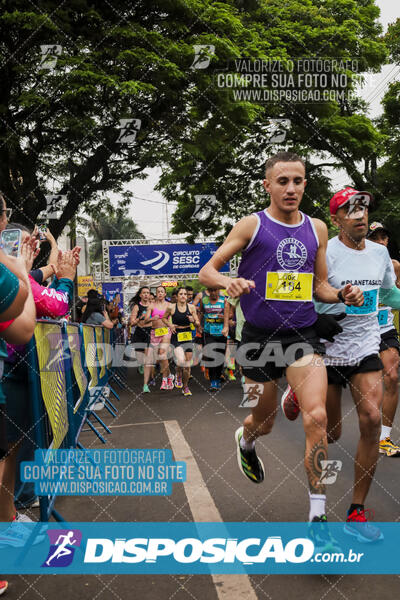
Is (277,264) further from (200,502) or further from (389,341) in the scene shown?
(389,341)

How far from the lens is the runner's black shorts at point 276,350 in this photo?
355cm

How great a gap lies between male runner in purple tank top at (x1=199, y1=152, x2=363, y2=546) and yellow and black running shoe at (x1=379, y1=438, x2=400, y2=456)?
2.01 m

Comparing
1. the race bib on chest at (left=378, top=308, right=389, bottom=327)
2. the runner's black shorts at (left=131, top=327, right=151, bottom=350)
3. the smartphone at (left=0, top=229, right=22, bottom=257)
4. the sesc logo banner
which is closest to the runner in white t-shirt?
the race bib on chest at (left=378, top=308, right=389, bottom=327)

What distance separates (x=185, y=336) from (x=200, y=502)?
731cm

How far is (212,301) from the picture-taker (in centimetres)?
1143

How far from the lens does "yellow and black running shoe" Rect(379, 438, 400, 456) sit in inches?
210

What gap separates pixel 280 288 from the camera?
11.9 feet

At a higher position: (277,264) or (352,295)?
(277,264)

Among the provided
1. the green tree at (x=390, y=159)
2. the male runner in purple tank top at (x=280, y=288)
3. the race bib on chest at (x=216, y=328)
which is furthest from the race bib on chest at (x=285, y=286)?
the green tree at (x=390, y=159)

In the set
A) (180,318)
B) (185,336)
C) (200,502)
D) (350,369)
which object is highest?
(350,369)

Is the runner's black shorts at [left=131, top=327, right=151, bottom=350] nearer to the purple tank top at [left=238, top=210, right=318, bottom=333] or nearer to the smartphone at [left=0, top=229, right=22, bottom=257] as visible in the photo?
the purple tank top at [left=238, top=210, right=318, bottom=333]

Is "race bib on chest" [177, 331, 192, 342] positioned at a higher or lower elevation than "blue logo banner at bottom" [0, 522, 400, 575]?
lower

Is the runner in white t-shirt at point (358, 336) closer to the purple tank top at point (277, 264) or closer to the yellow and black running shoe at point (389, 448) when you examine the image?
the purple tank top at point (277, 264)

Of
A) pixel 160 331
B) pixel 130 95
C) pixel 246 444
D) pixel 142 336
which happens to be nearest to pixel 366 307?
pixel 246 444
